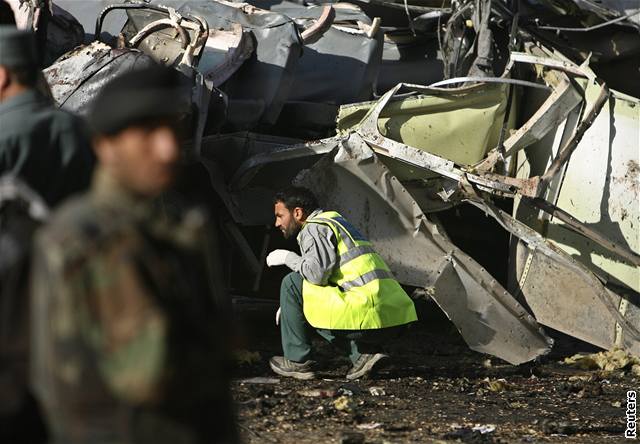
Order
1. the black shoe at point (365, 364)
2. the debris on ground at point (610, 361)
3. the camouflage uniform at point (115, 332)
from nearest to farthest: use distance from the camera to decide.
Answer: the camouflage uniform at point (115, 332) < the black shoe at point (365, 364) < the debris on ground at point (610, 361)

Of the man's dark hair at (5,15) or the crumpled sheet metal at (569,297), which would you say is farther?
the crumpled sheet metal at (569,297)

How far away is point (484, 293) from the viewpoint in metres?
7.96

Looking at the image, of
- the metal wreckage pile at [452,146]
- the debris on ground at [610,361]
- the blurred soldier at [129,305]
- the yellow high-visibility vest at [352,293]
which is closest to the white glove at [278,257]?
the yellow high-visibility vest at [352,293]

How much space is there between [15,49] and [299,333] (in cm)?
383

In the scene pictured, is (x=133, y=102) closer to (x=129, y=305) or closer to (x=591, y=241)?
(x=129, y=305)

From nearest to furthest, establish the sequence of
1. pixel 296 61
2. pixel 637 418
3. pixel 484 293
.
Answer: pixel 637 418 → pixel 484 293 → pixel 296 61

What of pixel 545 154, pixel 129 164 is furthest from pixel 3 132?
pixel 545 154

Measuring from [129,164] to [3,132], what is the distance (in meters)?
1.25

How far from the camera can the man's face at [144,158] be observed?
2562 mm

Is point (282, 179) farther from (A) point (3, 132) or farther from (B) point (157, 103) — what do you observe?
(B) point (157, 103)

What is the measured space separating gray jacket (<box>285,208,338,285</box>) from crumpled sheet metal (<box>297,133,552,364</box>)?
85cm

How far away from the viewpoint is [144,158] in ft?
8.43

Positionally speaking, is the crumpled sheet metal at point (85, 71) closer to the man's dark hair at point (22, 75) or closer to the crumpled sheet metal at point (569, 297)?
the crumpled sheet metal at point (569, 297)

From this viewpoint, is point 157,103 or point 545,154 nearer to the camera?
point 157,103
